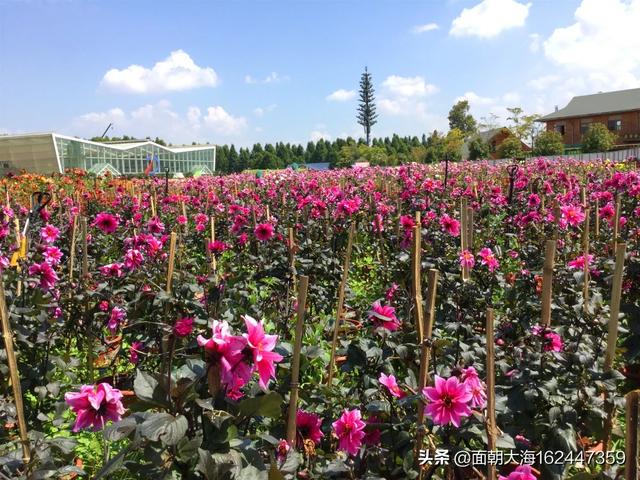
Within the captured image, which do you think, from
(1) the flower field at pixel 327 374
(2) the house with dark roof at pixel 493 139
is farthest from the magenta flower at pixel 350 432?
(2) the house with dark roof at pixel 493 139

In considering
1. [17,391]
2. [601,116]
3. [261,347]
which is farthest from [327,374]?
[601,116]

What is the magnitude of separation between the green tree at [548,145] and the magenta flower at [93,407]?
116ft

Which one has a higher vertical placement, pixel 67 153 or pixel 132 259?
pixel 67 153

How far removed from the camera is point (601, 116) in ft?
140

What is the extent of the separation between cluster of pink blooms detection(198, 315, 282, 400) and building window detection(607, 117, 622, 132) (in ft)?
159

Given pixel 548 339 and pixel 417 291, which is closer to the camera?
pixel 417 291

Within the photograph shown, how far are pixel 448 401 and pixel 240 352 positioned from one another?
515 mm

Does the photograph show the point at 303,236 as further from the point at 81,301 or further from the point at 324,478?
the point at 324,478

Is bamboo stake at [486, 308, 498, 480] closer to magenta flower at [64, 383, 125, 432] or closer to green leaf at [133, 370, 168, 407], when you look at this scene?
green leaf at [133, 370, 168, 407]

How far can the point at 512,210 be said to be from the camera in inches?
215

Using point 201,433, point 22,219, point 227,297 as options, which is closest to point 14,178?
point 22,219

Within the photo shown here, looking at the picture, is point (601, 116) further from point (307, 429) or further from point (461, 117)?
point (307, 429)

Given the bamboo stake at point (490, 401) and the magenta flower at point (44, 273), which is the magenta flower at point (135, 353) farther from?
the bamboo stake at point (490, 401)

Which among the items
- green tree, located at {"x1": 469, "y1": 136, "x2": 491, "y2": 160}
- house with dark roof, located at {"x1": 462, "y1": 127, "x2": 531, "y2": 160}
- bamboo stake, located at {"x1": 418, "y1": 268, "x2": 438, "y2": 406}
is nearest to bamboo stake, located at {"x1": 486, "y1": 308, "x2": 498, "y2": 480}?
bamboo stake, located at {"x1": 418, "y1": 268, "x2": 438, "y2": 406}
